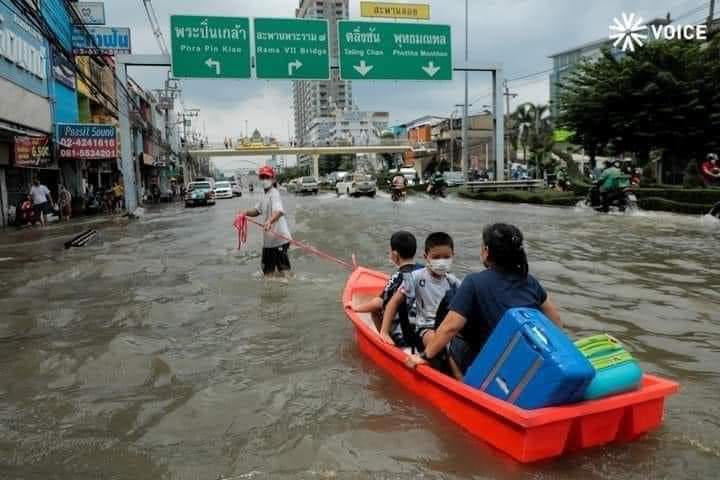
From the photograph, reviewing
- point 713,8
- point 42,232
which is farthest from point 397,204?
point 713,8

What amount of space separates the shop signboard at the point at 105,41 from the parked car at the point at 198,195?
37.5 feet

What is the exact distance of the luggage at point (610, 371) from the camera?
3385 millimetres

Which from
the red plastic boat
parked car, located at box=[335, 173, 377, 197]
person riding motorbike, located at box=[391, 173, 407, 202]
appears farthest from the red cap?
parked car, located at box=[335, 173, 377, 197]

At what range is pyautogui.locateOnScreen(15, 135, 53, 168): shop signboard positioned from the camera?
19531 millimetres

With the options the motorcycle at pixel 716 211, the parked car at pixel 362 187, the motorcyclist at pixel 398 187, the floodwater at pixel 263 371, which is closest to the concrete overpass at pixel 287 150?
the parked car at pixel 362 187

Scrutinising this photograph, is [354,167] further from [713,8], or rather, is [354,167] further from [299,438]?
[299,438]

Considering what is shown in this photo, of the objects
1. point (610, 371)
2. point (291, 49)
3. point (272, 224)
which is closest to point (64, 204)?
point (291, 49)

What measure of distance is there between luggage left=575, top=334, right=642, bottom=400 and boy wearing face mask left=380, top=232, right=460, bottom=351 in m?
1.10

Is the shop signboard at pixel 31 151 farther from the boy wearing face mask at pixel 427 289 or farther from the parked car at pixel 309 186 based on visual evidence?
the parked car at pixel 309 186

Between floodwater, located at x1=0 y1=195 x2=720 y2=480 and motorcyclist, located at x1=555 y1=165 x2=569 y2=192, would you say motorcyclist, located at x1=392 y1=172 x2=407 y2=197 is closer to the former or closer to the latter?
motorcyclist, located at x1=555 y1=165 x2=569 y2=192

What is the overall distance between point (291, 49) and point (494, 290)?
19.1m

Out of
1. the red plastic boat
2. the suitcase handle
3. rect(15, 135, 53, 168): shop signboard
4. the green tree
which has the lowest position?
the red plastic boat

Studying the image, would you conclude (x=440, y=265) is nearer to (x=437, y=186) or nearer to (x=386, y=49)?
(x=386, y=49)

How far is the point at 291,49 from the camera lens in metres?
21.3
